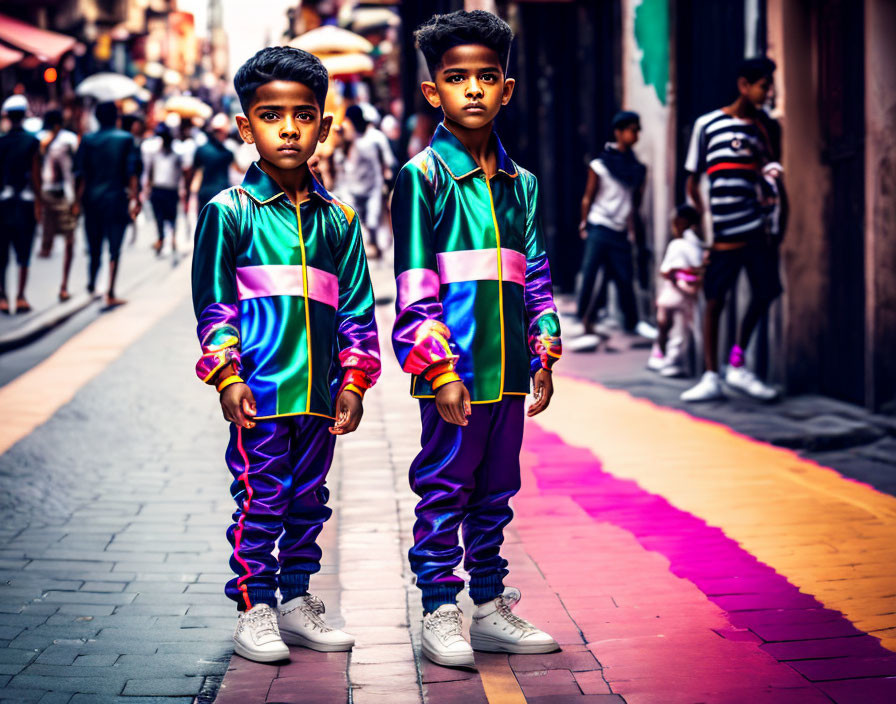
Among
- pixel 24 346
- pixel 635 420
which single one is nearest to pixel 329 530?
pixel 635 420

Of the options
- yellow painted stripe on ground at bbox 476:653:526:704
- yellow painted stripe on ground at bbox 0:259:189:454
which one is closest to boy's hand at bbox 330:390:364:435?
yellow painted stripe on ground at bbox 476:653:526:704

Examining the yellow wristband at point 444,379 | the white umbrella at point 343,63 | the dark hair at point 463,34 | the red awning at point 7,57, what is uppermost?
the red awning at point 7,57

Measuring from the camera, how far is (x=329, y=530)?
5.81 m

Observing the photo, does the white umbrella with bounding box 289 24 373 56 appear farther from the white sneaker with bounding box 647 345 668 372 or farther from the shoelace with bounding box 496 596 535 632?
the shoelace with bounding box 496 596 535 632

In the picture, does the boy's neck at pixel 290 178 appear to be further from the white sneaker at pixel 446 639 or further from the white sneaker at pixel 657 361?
the white sneaker at pixel 657 361

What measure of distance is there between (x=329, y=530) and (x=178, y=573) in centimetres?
74

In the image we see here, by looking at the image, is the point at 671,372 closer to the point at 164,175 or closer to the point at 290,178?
the point at 290,178

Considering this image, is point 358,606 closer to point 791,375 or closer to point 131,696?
point 131,696

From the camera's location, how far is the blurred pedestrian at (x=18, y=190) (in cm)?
1320

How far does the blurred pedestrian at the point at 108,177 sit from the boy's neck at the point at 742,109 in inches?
267

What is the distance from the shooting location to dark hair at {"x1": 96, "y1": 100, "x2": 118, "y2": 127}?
13172mm

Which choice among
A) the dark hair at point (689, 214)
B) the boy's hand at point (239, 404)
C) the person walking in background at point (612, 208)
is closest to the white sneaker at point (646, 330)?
the person walking in background at point (612, 208)

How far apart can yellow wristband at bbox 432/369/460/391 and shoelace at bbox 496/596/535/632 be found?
743 millimetres

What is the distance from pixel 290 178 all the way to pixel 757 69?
488cm
